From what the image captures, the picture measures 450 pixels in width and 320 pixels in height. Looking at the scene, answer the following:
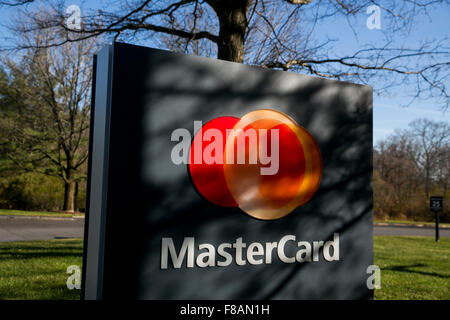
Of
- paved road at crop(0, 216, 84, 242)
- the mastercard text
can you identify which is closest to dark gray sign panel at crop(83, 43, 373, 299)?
the mastercard text

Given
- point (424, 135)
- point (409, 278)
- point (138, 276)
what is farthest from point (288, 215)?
point (424, 135)

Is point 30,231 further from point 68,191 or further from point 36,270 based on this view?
point 68,191

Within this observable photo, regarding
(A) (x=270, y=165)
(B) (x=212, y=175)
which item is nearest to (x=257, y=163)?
(A) (x=270, y=165)

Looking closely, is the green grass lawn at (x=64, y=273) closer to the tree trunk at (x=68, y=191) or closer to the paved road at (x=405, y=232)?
the paved road at (x=405, y=232)

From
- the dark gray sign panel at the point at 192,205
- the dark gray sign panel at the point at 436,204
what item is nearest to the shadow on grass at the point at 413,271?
the dark gray sign panel at the point at 192,205

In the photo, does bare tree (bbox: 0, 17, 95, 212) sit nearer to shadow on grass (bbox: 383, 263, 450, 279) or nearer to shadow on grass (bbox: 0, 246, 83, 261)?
shadow on grass (bbox: 0, 246, 83, 261)

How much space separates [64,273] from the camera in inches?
276

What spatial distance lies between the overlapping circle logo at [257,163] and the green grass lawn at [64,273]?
3159mm

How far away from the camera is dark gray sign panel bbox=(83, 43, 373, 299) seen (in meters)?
3.45

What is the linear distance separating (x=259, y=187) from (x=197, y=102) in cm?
107

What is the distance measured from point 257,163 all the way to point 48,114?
72.4ft

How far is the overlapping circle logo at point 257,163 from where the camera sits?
3816mm
